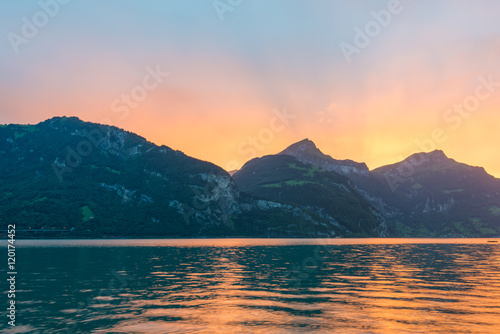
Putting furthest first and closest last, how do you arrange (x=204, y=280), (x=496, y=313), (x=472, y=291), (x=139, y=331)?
(x=204, y=280) → (x=472, y=291) → (x=496, y=313) → (x=139, y=331)

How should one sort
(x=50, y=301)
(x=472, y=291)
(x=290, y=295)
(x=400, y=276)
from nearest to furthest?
(x=50, y=301)
(x=290, y=295)
(x=472, y=291)
(x=400, y=276)

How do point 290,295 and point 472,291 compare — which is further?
point 472,291

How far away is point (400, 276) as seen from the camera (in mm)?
68938

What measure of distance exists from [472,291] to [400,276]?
57.4 ft

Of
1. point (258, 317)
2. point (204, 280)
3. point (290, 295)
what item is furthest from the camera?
point (204, 280)

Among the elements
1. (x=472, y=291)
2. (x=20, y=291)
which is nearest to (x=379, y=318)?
(x=472, y=291)

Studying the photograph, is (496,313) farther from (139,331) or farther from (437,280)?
(139,331)

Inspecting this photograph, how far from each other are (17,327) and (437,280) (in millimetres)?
59366

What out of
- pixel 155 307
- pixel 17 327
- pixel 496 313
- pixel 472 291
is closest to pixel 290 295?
pixel 155 307

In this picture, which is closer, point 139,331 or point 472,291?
point 139,331

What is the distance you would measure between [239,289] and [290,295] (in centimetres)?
825

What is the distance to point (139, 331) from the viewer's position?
97.6ft

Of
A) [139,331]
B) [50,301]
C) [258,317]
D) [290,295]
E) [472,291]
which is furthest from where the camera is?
[472,291]

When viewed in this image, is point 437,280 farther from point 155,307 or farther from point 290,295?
point 155,307
